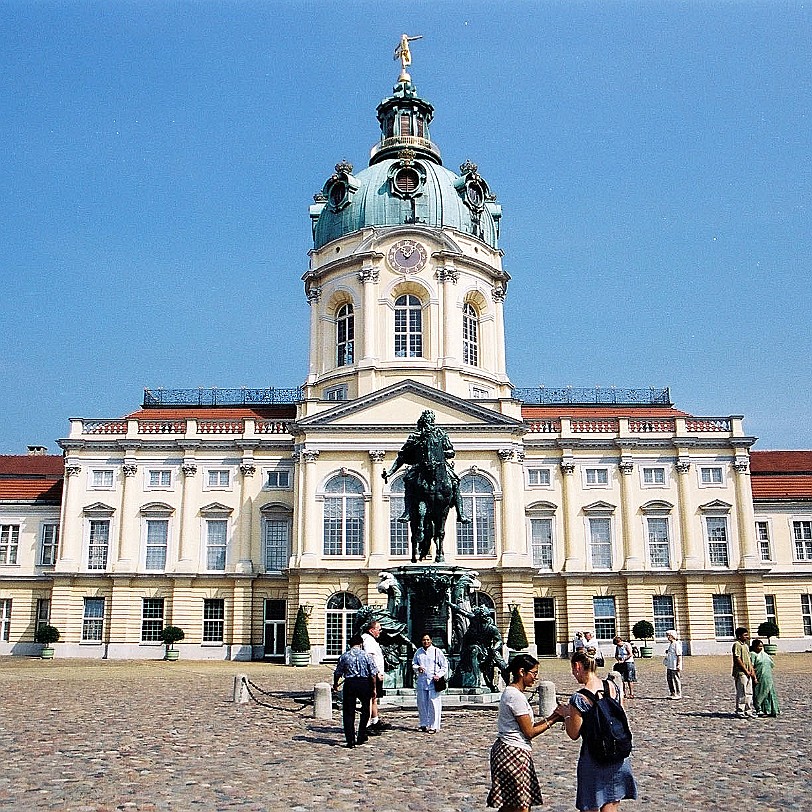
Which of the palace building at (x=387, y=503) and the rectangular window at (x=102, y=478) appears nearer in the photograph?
the palace building at (x=387, y=503)

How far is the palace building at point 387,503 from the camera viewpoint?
4859cm

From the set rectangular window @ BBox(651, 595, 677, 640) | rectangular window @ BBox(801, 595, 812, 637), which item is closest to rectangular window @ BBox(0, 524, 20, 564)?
rectangular window @ BBox(651, 595, 677, 640)

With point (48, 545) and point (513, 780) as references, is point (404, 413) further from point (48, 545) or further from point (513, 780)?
point (513, 780)

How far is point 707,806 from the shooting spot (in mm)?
10883

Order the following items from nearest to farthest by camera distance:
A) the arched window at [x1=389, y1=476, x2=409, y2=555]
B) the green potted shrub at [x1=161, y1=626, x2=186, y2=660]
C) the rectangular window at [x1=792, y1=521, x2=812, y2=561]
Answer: the arched window at [x1=389, y1=476, x2=409, y2=555], the green potted shrub at [x1=161, y1=626, x2=186, y2=660], the rectangular window at [x1=792, y1=521, x2=812, y2=561]

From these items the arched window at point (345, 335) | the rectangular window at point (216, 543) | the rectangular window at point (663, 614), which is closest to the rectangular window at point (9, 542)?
the rectangular window at point (216, 543)

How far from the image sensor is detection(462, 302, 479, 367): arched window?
183ft

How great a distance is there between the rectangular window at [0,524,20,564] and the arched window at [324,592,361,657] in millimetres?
19749

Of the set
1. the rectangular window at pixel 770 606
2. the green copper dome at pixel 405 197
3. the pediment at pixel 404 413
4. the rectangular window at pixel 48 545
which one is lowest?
the rectangular window at pixel 770 606

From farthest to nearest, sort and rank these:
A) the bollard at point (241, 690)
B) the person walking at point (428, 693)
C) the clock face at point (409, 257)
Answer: the clock face at point (409, 257)
the bollard at point (241, 690)
the person walking at point (428, 693)

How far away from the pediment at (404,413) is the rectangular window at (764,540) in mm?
16388

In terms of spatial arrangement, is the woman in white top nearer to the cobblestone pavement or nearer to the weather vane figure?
the cobblestone pavement

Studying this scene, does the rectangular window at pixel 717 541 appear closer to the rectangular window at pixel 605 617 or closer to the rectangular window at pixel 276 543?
the rectangular window at pixel 605 617

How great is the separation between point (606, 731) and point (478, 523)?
4129cm
